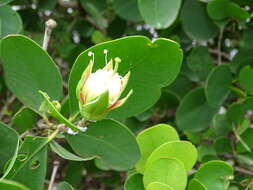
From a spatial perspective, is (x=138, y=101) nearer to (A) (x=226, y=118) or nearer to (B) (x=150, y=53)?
(B) (x=150, y=53)

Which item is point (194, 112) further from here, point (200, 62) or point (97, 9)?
point (97, 9)

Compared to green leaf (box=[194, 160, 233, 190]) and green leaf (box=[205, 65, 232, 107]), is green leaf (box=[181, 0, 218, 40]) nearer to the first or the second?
green leaf (box=[205, 65, 232, 107])

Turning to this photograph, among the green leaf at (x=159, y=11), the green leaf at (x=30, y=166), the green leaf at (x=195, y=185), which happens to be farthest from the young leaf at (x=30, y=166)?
the green leaf at (x=159, y=11)

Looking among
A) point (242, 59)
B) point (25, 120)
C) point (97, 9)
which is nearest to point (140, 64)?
point (25, 120)

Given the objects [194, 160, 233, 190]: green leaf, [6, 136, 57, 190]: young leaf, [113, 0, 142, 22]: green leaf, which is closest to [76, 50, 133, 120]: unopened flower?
[6, 136, 57, 190]: young leaf

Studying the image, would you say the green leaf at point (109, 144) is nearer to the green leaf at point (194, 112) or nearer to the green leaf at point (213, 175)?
the green leaf at point (213, 175)

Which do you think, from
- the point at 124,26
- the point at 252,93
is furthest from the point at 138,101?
the point at 124,26
